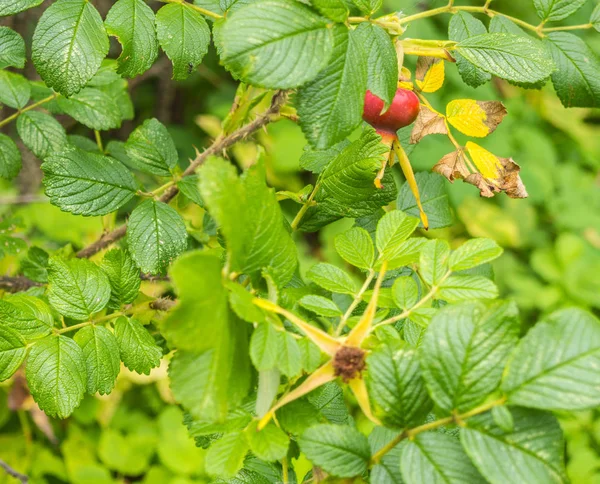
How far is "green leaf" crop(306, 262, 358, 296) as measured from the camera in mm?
761

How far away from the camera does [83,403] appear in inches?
86.0

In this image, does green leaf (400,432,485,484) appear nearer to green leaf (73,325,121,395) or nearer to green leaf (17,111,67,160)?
green leaf (73,325,121,395)

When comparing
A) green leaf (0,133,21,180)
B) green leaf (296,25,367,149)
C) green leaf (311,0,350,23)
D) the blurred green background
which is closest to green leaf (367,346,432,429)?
green leaf (296,25,367,149)

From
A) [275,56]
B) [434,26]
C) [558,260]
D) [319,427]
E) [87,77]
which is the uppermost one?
[275,56]

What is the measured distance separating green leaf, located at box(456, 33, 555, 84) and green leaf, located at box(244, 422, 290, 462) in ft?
1.66

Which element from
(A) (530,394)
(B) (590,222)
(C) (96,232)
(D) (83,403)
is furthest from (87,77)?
(B) (590,222)

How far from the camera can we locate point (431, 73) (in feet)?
2.92

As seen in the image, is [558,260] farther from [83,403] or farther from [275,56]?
[275,56]

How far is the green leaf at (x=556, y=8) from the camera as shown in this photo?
96cm

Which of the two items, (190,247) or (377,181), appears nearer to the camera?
(377,181)

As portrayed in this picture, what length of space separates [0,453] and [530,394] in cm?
204

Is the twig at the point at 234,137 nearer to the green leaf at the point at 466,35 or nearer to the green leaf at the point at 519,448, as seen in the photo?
the green leaf at the point at 466,35

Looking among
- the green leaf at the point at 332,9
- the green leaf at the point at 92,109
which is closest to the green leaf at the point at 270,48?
the green leaf at the point at 332,9

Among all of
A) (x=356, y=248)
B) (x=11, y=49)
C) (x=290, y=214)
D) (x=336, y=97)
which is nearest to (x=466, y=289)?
(x=356, y=248)
